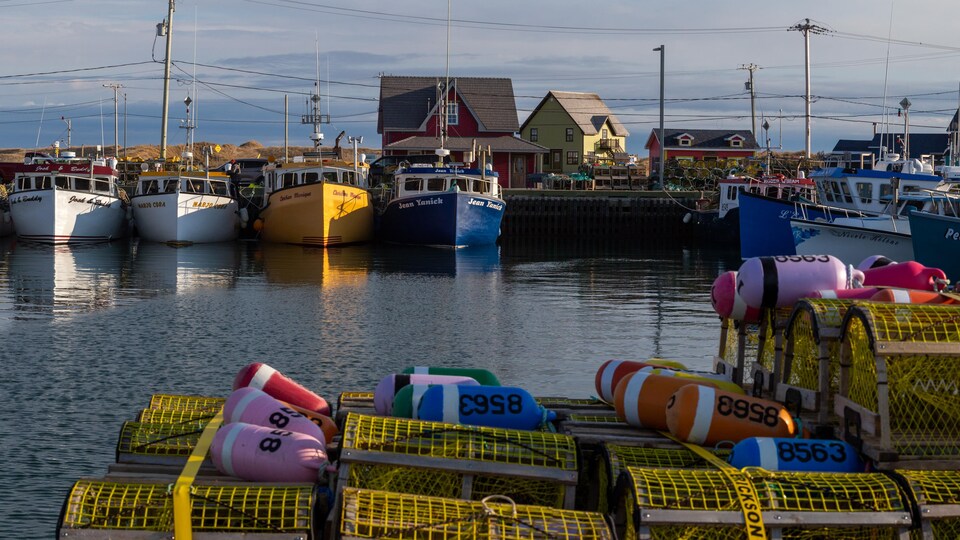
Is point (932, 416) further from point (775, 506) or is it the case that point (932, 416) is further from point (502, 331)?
point (502, 331)

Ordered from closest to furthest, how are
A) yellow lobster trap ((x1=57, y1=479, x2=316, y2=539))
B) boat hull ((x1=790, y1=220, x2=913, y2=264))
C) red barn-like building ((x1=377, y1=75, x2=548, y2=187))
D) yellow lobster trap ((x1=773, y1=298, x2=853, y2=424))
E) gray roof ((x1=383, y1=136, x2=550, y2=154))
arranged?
yellow lobster trap ((x1=57, y1=479, x2=316, y2=539)) < yellow lobster trap ((x1=773, y1=298, x2=853, y2=424)) < boat hull ((x1=790, y1=220, x2=913, y2=264)) < gray roof ((x1=383, y1=136, x2=550, y2=154)) < red barn-like building ((x1=377, y1=75, x2=548, y2=187))

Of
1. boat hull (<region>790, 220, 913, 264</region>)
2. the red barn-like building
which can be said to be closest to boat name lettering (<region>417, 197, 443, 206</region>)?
boat hull (<region>790, 220, 913, 264</region>)

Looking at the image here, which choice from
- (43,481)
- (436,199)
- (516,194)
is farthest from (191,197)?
(43,481)

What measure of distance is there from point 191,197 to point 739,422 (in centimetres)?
3395

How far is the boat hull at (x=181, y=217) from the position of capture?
39.1 meters

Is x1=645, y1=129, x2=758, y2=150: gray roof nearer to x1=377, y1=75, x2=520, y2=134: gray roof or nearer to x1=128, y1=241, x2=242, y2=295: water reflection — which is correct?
x1=377, y1=75, x2=520, y2=134: gray roof

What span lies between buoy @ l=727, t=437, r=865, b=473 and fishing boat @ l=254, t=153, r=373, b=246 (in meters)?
31.6

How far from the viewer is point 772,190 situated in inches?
1703

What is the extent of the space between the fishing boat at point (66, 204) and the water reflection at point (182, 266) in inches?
62.5

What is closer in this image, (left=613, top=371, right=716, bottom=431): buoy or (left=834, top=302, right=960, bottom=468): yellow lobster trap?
(left=834, top=302, right=960, bottom=468): yellow lobster trap

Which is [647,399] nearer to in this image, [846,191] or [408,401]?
[408,401]

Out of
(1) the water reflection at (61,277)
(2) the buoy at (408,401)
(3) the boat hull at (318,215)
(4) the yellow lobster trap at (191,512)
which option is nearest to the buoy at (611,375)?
(2) the buoy at (408,401)

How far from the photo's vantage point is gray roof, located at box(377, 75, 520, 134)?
61125mm

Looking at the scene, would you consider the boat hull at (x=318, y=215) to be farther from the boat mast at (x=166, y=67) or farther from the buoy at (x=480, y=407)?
the buoy at (x=480, y=407)
